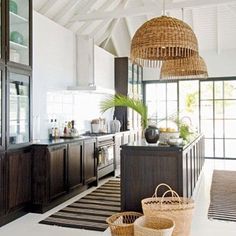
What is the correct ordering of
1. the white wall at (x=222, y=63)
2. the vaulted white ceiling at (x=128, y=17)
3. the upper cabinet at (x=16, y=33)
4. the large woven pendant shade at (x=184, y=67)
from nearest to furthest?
1. the upper cabinet at (x=16, y=33)
2. the large woven pendant shade at (x=184, y=67)
3. the vaulted white ceiling at (x=128, y=17)
4. the white wall at (x=222, y=63)

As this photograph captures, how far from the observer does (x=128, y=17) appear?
874cm

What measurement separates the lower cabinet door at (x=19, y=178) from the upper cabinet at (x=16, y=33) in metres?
1.22

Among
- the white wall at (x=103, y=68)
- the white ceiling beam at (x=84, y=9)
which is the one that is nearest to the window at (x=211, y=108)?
the white wall at (x=103, y=68)

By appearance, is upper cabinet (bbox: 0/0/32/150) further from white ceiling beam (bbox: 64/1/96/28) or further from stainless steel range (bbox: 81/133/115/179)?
white ceiling beam (bbox: 64/1/96/28)

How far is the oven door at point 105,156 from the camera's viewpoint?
6.26 metres

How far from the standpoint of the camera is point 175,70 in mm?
5805

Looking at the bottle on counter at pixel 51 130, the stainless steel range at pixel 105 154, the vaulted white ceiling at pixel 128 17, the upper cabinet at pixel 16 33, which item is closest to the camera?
the upper cabinet at pixel 16 33

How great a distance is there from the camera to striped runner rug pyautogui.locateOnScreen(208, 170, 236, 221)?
434cm

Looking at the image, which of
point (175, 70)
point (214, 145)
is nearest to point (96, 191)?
point (175, 70)

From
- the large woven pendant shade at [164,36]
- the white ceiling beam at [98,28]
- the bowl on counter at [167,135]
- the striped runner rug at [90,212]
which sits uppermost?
the white ceiling beam at [98,28]

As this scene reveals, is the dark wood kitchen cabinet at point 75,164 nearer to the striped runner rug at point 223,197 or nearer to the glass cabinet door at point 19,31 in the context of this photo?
the glass cabinet door at point 19,31

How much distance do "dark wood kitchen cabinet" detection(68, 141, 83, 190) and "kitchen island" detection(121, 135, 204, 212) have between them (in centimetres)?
124

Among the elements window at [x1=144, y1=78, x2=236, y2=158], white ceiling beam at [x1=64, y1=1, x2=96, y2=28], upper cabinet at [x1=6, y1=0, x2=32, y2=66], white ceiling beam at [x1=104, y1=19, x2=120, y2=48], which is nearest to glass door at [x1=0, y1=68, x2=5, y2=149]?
upper cabinet at [x1=6, y1=0, x2=32, y2=66]

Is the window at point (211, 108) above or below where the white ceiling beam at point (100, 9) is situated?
below
